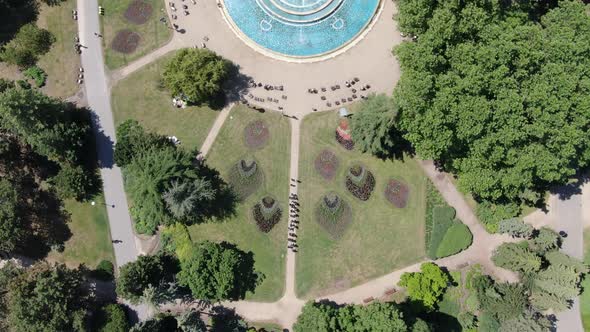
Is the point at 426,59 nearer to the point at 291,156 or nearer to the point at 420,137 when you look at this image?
the point at 420,137

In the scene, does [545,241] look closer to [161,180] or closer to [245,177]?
[245,177]

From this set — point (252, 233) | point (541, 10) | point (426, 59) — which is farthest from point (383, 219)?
point (541, 10)

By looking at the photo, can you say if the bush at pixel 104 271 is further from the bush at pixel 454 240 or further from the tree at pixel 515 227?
the tree at pixel 515 227

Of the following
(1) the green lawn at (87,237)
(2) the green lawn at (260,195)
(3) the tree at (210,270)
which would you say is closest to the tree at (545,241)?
(2) the green lawn at (260,195)

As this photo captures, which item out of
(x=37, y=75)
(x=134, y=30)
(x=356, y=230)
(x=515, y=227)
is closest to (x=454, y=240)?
(x=515, y=227)

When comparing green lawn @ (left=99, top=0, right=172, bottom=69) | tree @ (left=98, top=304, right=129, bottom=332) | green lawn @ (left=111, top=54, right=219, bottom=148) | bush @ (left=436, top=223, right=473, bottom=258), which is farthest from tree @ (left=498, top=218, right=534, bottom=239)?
green lawn @ (left=99, top=0, right=172, bottom=69)

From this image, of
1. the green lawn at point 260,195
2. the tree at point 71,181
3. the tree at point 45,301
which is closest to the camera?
the tree at point 45,301
